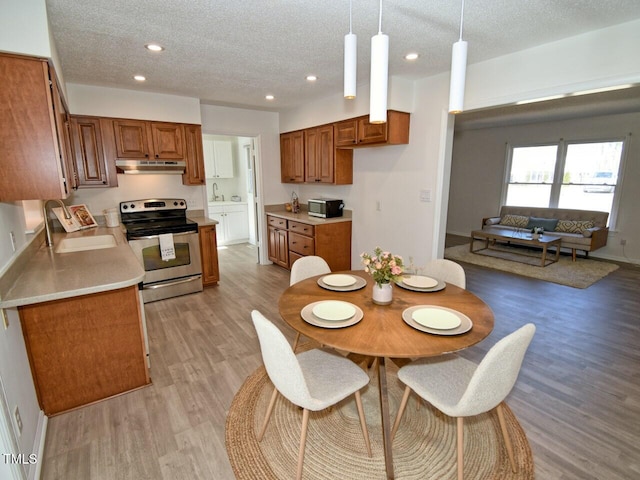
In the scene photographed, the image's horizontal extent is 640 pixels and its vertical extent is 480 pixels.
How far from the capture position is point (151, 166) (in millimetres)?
3826

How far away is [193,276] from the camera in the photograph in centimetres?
403

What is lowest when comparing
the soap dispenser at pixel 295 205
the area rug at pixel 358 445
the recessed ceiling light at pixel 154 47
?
the area rug at pixel 358 445

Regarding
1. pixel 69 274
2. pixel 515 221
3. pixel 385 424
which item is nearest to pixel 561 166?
pixel 515 221

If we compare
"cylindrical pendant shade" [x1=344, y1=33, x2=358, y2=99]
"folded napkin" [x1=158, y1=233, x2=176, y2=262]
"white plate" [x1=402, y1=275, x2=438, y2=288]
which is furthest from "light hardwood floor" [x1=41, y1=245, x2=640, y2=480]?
"cylindrical pendant shade" [x1=344, y1=33, x2=358, y2=99]

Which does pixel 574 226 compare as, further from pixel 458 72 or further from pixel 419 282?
pixel 458 72

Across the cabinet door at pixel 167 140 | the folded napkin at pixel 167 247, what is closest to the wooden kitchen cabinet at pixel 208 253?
the folded napkin at pixel 167 247

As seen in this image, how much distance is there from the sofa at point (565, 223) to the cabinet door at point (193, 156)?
18.7 ft

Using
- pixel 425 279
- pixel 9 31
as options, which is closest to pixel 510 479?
pixel 425 279

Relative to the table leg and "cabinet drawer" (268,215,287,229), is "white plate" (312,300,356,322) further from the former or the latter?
"cabinet drawer" (268,215,287,229)

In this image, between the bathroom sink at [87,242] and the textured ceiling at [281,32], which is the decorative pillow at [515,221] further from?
the bathroom sink at [87,242]

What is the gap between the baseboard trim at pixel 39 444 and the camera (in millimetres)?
1551

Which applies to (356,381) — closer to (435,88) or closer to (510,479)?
(510,479)

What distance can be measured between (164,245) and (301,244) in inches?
69.4

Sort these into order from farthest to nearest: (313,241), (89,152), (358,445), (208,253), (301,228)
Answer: (301,228) → (313,241) → (208,253) → (89,152) → (358,445)
